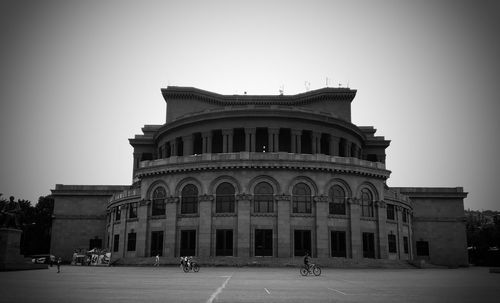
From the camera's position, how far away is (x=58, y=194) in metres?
A: 70.2

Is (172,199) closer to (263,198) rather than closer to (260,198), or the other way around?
(260,198)

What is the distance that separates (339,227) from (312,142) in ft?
40.1

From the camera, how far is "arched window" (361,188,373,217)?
5322 centimetres

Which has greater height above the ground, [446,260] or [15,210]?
[15,210]

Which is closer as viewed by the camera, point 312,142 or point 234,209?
point 234,209

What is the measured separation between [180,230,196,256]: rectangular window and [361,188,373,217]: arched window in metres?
18.7

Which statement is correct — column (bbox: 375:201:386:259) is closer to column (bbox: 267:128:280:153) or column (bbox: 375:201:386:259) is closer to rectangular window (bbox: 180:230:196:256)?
column (bbox: 267:128:280:153)

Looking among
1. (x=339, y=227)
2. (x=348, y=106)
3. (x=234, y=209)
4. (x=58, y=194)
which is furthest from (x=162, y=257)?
(x=348, y=106)

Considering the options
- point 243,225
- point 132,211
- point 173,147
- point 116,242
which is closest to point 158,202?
point 132,211

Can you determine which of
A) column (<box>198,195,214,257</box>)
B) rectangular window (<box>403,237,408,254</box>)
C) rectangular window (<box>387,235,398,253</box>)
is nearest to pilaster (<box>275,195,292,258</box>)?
column (<box>198,195,214,257</box>)

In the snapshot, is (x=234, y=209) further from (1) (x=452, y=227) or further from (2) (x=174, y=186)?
(1) (x=452, y=227)

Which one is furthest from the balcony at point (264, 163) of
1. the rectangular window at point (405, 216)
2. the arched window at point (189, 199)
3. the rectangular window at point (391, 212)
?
the rectangular window at point (405, 216)

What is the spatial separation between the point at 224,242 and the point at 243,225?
8.94ft

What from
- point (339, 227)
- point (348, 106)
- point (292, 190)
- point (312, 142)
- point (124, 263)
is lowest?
point (124, 263)
